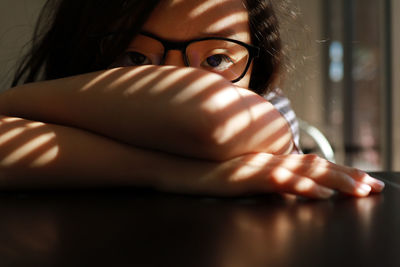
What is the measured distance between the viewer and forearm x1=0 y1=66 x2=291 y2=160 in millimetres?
423

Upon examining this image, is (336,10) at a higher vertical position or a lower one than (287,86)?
lower

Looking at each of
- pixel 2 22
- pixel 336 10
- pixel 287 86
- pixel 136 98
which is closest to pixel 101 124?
pixel 136 98

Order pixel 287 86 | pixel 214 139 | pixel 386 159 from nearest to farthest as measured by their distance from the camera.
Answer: pixel 214 139 < pixel 287 86 < pixel 386 159

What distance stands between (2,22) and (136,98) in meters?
2.61

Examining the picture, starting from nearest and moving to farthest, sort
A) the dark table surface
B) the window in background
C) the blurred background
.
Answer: the dark table surface → the blurred background → the window in background

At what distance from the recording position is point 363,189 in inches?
17.2

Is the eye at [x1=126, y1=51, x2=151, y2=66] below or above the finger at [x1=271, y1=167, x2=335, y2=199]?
above

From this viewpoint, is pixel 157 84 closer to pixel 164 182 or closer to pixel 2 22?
pixel 164 182

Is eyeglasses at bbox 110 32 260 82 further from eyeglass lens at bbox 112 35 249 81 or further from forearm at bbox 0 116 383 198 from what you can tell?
forearm at bbox 0 116 383 198

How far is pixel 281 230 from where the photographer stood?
0.29 meters

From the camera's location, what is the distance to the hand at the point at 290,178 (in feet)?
1.36

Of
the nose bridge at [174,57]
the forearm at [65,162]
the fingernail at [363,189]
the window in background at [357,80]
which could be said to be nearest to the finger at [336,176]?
the fingernail at [363,189]

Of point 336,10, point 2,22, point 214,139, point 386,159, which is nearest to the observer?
point 214,139

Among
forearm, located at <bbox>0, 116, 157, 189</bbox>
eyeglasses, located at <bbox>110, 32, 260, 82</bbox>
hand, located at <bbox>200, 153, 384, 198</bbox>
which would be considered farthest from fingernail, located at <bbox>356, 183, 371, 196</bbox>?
eyeglasses, located at <bbox>110, 32, 260, 82</bbox>
